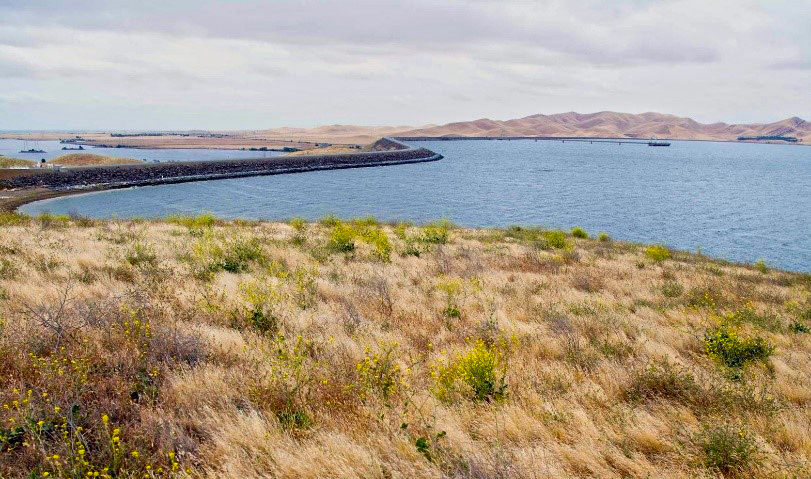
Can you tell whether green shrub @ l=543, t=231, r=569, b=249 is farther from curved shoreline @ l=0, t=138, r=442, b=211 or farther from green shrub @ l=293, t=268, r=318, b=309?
curved shoreline @ l=0, t=138, r=442, b=211

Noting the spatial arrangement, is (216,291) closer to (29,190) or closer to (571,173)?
(29,190)

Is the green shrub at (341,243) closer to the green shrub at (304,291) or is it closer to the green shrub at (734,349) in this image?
the green shrub at (304,291)

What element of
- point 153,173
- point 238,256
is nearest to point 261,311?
point 238,256

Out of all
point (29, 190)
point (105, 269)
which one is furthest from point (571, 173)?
point (105, 269)

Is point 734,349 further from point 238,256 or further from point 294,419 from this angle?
point 238,256

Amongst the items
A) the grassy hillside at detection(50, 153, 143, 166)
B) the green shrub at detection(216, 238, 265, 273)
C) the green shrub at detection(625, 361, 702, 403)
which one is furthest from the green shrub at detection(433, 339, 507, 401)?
the grassy hillside at detection(50, 153, 143, 166)

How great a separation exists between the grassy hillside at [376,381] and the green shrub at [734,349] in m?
0.04

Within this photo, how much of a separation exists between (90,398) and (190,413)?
1120 mm

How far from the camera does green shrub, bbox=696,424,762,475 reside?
4.44 m

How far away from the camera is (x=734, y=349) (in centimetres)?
797

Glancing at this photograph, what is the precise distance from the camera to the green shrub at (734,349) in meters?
7.79

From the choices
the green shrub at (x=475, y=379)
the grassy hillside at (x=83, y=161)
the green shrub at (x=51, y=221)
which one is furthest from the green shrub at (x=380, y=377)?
the grassy hillside at (x=83, y=161)

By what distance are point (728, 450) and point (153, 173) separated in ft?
305

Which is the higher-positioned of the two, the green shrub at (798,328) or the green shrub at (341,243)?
the green shrub at (341,243)
